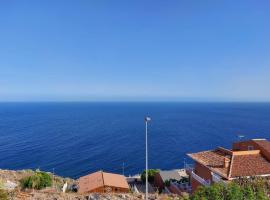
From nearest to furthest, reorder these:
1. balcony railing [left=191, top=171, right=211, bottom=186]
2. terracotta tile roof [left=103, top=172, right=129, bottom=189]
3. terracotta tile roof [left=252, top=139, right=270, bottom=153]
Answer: balcony railing [left=191, top=171, right=211, bottom=186]
terracotta tile roof [left=252, top=139, right=270, bottom=153]
terracotta tile roof [left=103, top=172, right=129, bottom=189]

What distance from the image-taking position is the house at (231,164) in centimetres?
3180

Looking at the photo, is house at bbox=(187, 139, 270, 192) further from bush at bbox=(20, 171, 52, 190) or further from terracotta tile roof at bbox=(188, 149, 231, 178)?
bush at bbox=(20, 171, 52, 190)

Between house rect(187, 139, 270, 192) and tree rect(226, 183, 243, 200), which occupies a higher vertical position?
tree rect(226, 183, 243, 200)

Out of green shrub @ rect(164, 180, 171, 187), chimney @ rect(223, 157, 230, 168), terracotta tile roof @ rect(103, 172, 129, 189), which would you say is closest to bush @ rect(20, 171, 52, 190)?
terracotta tile roof @ rect(103, 172, 129, 189)

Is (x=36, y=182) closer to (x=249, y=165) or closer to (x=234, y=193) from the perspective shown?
(x=234, y=193)

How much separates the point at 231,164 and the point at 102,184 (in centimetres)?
1720

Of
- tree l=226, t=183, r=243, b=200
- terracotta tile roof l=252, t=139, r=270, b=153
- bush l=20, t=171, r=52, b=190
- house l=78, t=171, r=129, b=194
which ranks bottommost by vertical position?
house l=78, t=171, r=129, b=194

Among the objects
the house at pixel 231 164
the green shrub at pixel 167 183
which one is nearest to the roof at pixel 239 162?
the house at pixel 231 164

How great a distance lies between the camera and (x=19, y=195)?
2497 cm

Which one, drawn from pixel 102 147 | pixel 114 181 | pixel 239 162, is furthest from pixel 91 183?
pixel 102 147

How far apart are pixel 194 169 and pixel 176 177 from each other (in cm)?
1296

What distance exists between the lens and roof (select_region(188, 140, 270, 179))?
3173 cm

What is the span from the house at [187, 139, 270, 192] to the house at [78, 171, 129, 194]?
1043 centimetres

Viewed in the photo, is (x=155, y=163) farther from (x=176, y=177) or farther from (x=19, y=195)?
(x=19, y=195)
